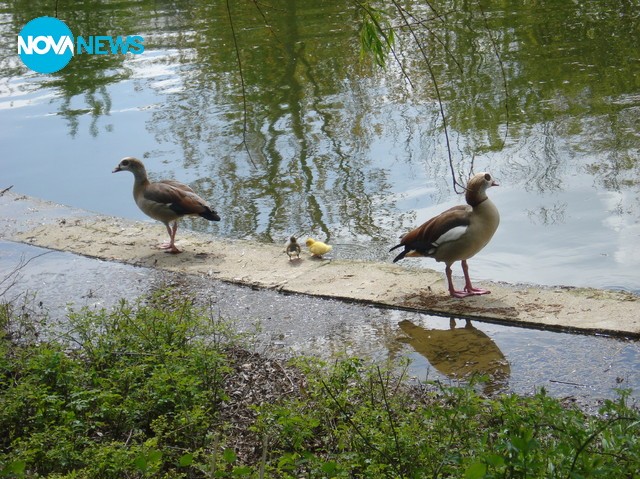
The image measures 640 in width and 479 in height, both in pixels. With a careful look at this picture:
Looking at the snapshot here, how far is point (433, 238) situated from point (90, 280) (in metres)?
3.30

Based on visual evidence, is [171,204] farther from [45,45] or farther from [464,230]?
[45,45]

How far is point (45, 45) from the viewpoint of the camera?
814 inches

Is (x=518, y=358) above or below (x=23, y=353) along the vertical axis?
below

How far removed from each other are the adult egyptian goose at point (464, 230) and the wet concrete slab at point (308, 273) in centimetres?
30

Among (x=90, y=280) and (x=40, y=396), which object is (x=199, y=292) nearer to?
(x=90, y=280)

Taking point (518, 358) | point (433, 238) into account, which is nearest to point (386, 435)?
point (518, 358)

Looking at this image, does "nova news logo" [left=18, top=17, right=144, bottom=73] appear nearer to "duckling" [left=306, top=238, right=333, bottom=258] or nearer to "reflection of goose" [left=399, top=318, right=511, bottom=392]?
"duckling" [left=306, top=238, right=333, bottom=258]

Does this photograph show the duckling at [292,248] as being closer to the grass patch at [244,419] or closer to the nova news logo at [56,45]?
the grass patch at [244,419]

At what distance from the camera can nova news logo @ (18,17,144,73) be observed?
17.9m

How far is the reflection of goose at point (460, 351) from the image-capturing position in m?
5.34

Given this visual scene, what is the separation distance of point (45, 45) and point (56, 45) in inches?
18.4

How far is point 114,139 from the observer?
12320 mm

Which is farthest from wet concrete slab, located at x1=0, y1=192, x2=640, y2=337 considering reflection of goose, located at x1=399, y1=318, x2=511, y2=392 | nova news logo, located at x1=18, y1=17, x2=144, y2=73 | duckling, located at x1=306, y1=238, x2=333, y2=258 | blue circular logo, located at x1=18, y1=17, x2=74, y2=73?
blue circular logo, located at x1=18, y1=17, x2=74, y2=73

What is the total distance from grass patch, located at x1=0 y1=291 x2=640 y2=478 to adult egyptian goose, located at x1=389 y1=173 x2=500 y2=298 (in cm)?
184
